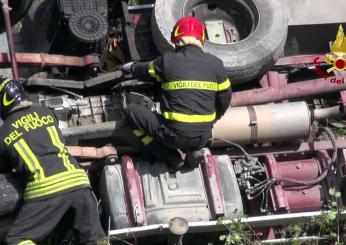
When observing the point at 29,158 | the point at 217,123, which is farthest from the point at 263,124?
the point at 29,158

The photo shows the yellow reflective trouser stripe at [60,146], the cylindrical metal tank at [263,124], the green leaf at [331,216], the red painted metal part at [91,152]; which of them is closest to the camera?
the yellow reflective trouser stripe at [60,146]

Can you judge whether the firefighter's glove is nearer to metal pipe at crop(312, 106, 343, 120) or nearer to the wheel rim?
the wheel rim

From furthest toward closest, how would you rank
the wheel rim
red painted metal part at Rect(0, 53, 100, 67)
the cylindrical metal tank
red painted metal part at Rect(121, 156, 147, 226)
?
the wheel rim → red painted metal part at Rect(0, 53, 100, 67) → the cylindrical metal tank → red painted metal part at Rect(121, 156, 147, 226)

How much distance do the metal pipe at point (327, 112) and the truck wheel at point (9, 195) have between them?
2443mm

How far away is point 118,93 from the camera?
614 centimetres

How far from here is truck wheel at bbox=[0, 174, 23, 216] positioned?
506cm

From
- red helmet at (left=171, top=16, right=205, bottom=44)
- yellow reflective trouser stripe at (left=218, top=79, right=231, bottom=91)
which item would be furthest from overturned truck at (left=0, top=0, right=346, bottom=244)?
red helmet at (left=171, top=16, right=205, bottom=44)

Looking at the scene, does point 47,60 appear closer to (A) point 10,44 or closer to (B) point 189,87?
(A) point 10,44

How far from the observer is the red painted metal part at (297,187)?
5668 millimetres

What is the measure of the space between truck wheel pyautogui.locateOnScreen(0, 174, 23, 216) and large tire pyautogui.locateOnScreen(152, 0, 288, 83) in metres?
1.88

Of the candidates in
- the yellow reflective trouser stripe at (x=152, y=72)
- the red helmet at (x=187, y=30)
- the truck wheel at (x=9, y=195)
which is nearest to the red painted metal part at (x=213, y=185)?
the yellow reflective trouser stripe at (x=152, y=72)

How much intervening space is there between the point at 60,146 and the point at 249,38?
2.11 meters

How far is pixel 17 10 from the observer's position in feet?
21.2

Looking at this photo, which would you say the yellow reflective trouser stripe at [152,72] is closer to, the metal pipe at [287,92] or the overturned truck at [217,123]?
the overturned truck at [217,123]
